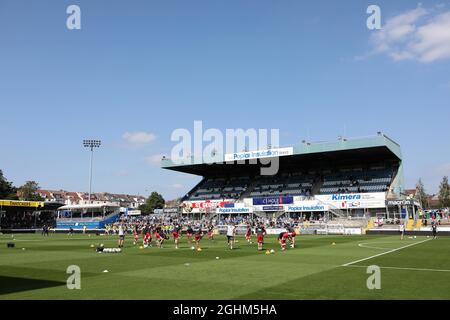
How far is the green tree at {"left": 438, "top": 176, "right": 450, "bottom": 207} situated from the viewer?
120m

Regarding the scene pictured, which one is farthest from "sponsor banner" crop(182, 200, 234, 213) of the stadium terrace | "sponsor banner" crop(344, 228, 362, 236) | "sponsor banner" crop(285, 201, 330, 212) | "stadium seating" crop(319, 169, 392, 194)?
"sponsor banner" crop(344, 228, 362, 236)

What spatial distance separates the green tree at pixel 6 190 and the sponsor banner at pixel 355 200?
89.0 meters

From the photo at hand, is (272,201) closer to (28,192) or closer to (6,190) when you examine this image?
(6,190)

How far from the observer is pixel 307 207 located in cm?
6912

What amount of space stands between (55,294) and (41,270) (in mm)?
6761

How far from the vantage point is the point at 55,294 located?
11695mm

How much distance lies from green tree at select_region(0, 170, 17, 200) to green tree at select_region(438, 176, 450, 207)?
122 m

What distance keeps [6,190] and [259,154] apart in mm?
81058

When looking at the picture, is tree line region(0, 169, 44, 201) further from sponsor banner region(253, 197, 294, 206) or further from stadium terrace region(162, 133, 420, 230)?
sponsor banner region(253, 197, 294, 206)

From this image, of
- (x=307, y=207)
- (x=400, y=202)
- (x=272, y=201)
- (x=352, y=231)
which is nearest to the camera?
(x=352, y=231)

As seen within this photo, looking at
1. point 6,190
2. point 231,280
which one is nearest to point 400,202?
point 231,280

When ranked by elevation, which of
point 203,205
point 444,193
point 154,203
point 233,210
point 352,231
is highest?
point 444,193
